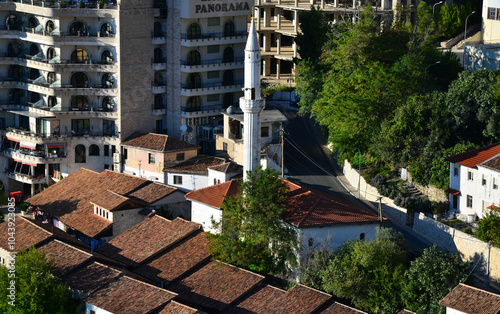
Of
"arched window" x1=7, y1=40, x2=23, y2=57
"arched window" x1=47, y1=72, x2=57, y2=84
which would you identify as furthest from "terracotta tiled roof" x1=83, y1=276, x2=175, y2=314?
"arched window" x1=7, y1=40, x2=23, y2=57

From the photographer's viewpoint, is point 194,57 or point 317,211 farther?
point 194,57

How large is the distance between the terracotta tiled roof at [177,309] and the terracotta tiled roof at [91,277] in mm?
7980

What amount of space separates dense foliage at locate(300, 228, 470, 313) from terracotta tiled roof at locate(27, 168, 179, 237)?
25747 mm

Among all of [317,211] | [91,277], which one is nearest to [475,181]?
[317,211]

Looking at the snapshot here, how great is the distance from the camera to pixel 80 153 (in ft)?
463

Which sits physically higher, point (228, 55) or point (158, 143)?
point (228, 55)

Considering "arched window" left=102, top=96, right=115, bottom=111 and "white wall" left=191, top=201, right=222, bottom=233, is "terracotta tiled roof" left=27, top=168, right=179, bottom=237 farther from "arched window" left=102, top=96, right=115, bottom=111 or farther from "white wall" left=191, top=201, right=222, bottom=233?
"arched window" left=102, top=96, right=115, bottom=111

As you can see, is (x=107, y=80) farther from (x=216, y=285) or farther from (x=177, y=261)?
(x=216, y=285)

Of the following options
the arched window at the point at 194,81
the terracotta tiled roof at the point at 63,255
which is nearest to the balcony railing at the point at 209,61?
the arched window at the point at 194,81

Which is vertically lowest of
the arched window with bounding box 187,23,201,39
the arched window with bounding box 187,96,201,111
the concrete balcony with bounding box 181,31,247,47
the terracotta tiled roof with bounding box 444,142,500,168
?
the terracotta tiled roof with bounding box 444,142,500,168

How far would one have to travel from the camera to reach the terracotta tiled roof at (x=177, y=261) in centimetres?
11088

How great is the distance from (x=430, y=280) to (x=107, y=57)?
177ft

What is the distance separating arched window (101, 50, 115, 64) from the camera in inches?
5458

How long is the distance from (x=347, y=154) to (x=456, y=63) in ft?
64.7
